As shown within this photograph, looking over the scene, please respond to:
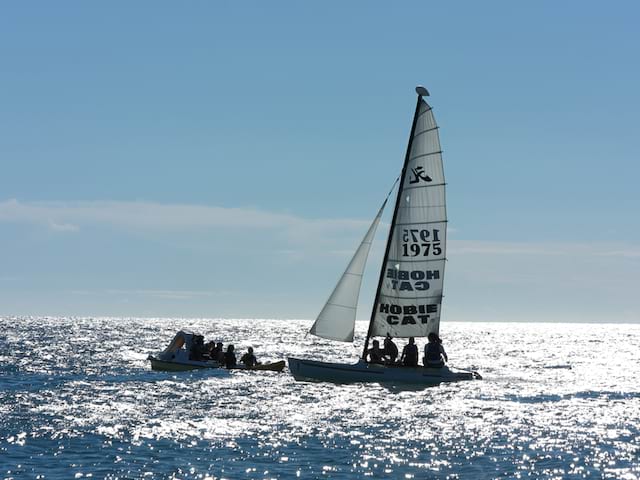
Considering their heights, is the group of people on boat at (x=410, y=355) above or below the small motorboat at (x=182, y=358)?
above

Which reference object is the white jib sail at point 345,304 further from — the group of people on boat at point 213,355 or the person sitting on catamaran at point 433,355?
the group of people on boat at point 213,355

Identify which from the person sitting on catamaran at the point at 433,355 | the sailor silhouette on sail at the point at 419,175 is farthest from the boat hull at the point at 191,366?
the sailor silhouette on sail at the point at 419,175

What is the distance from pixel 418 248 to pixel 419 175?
3.43 m

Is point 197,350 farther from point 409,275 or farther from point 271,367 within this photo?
point 409,275

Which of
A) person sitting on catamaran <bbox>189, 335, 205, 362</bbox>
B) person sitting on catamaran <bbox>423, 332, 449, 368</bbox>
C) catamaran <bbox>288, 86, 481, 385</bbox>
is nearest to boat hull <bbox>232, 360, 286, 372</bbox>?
person sitting on catamaran <bbox>189, 335, 205, 362</bbox>

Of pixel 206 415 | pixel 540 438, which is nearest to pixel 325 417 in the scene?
pixel 206 415

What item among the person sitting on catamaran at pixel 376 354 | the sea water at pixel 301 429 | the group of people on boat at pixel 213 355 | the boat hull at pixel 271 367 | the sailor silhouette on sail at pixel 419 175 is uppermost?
the sailor silhouette on sail at pixel 419 175

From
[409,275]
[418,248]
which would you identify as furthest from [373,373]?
[418,248]

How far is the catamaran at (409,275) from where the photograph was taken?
39312 millimetres

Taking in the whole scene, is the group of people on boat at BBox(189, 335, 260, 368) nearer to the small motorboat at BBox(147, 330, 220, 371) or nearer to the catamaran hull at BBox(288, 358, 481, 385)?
the small motorboat at BBox(147, 330, 220, 371)

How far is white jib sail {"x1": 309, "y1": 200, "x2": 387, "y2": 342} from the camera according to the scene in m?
39.6

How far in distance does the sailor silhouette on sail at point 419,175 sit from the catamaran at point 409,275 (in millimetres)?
46

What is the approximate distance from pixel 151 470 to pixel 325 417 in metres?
10.4

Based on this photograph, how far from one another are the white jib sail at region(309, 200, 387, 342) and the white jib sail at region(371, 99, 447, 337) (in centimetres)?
158
